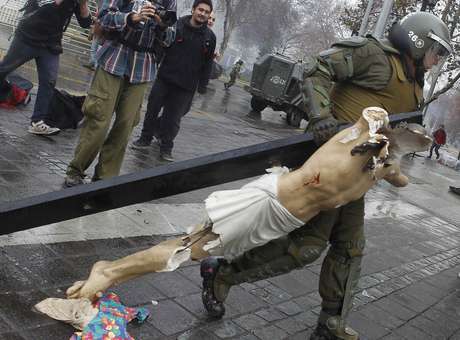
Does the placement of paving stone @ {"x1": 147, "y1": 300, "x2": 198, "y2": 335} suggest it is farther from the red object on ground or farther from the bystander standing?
the red object on ground

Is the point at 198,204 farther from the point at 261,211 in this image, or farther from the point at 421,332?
the point at 261,211

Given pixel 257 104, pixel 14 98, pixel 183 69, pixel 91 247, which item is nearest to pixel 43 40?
pixel 14 98

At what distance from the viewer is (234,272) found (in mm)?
3361

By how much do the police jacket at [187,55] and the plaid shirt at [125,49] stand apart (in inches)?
79.0

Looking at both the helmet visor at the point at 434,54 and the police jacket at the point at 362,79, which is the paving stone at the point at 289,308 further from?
the helmet visor at the point at 434,54

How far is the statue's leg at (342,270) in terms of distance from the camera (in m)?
3.36

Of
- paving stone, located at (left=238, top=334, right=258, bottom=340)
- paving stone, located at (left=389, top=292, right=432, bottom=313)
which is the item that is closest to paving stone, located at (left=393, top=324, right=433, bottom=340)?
paving stone, located at (left=389, top=292, right=432, bottom=313)

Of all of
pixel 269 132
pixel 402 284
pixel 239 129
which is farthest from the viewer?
pixel 269 132

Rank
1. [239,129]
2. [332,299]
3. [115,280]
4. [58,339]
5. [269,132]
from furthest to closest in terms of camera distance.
Answer: [269,132], [239,129], [332,299], [115,280], [58,339]

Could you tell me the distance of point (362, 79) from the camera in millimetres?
3426

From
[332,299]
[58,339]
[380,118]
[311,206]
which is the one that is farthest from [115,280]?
[380,118]

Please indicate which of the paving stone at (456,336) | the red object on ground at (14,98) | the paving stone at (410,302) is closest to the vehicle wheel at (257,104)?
the red object on ground at (14,98)

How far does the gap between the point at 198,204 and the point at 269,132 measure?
9080 millimetres

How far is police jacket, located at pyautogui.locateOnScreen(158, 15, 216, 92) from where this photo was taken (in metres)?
7.19
